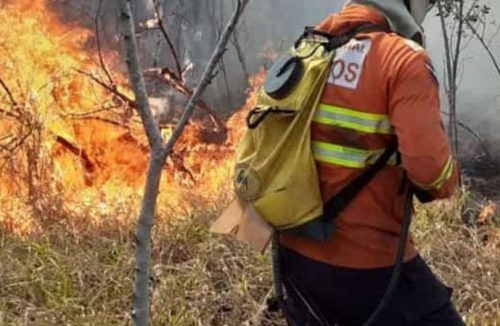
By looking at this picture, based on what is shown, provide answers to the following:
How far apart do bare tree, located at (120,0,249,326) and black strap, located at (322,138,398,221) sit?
2.10 feet

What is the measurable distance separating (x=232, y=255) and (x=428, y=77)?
2.52 meters

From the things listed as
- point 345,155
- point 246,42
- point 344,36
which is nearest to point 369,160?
point 345,155

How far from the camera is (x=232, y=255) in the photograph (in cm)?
512

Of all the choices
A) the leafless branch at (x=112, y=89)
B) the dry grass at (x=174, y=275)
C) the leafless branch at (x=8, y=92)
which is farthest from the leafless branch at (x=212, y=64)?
the leafless branch at (x=112, y=89)

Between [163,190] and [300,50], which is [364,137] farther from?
[163,190]

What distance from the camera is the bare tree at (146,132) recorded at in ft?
7.82

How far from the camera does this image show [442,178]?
2.87 meters

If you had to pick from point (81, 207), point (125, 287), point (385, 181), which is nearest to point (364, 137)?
point (385, 181)

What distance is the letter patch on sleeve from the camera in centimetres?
290

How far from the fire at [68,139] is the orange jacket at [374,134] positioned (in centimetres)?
297

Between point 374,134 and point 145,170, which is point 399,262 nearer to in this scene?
point 374,134

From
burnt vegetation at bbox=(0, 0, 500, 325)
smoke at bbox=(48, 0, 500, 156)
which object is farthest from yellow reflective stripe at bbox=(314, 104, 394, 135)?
smoke at bbox=(48, 0, 500, 156)

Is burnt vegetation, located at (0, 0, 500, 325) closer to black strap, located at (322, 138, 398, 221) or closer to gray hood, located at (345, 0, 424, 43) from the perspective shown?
black strap, located at (322, 138, 398, 221)

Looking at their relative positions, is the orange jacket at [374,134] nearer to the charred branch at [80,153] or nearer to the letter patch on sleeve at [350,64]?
the letter patch on sleeve at [350,64]
